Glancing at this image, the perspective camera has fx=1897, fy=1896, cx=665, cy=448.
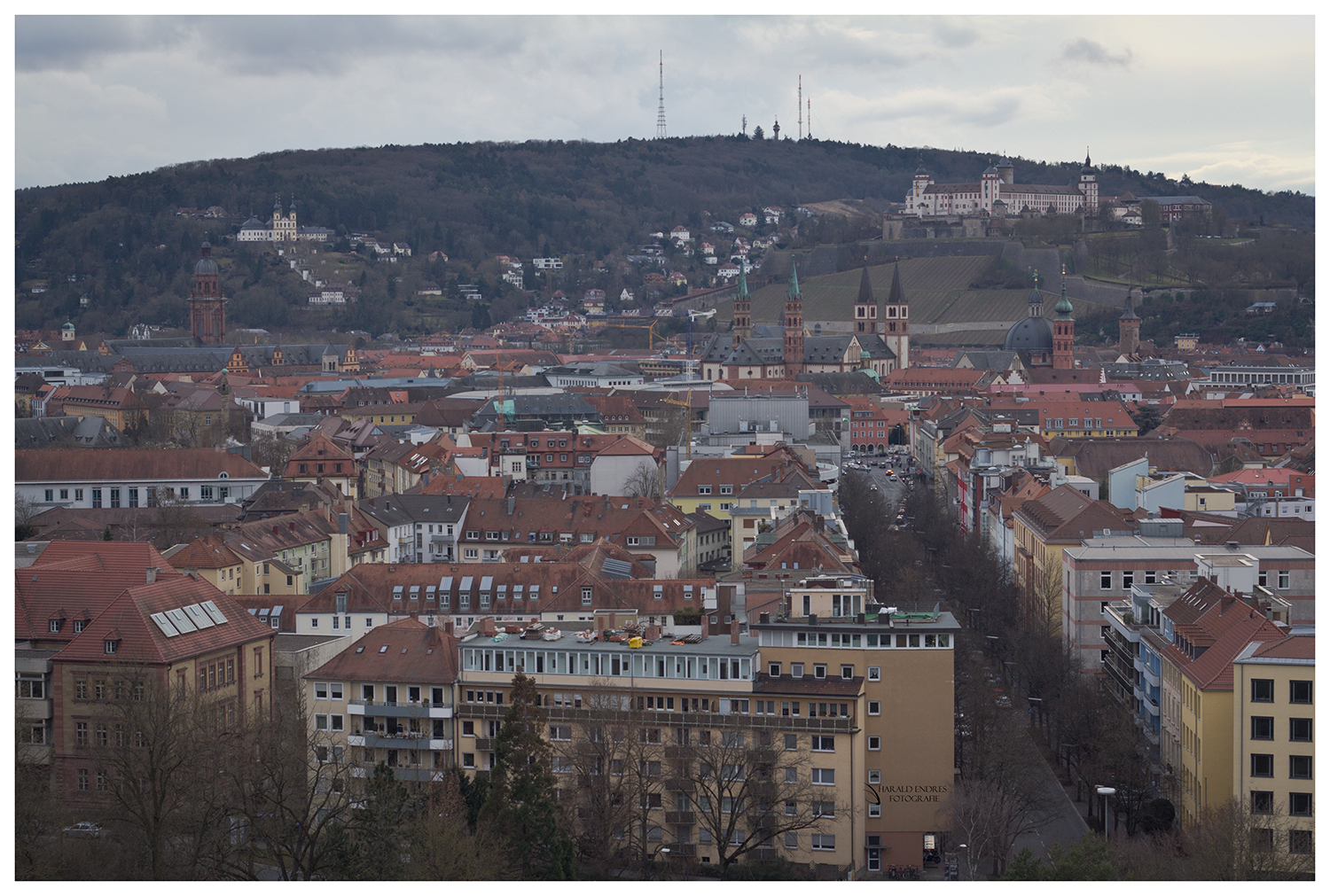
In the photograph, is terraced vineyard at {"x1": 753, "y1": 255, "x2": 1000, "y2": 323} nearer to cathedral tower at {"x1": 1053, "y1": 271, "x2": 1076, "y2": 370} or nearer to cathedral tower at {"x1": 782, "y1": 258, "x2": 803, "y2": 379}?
cathedral tower at {"x1": 782, "y1": 258, "x2": 803, "y2": 379}

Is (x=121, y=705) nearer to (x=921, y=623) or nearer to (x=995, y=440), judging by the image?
(x=921, y=623)

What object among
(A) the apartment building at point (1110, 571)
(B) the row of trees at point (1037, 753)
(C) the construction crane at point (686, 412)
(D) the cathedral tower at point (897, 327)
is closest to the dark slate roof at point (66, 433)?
(C) the construction crane at point (686, 412)

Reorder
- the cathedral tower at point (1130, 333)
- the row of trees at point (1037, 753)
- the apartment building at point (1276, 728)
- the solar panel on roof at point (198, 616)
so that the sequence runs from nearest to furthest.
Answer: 1. the row of trees at point (1037, 753)
2. the apartment building at point (1276, 728)
3. the solar panel on roof at point (198, 616)
4. the cathedral tower at point (1130, 333)

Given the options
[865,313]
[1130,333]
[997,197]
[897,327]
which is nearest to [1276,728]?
[1130,333]

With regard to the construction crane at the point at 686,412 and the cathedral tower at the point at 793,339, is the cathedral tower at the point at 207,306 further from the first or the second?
the construction crane at the point at 686,412

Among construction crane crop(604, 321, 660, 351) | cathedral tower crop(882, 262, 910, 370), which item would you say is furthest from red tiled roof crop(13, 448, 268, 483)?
construction crane crop(604, 321, 660, 351)

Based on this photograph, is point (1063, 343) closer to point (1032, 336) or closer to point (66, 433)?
point (1032, 336)
